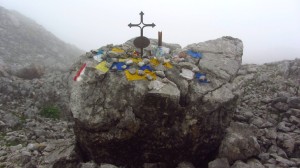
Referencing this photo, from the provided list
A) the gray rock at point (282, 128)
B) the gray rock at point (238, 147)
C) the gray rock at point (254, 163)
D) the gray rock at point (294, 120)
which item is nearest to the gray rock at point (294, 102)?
the gray rock at point (294, 120)

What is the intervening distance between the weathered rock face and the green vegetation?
4504 mm

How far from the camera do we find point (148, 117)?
9.23 meters

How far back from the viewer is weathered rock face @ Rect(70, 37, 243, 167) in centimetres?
919

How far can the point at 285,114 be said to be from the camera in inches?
472

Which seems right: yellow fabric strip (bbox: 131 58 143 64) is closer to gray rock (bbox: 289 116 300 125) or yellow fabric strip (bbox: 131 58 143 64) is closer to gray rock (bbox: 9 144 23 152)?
gray rock (bbox: 9 144 23 152)

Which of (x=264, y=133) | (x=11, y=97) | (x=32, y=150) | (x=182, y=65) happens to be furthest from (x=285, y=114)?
(x=11, y=97)

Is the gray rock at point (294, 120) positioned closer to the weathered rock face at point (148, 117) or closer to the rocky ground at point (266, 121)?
the rocky ground at point (266, 121)

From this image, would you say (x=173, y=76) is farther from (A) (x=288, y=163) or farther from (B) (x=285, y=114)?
(B) (x=285, y=114)

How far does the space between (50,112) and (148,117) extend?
6760mm

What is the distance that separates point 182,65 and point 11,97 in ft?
30.2

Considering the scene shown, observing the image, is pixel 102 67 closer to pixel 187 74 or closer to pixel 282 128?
pixel 187 74

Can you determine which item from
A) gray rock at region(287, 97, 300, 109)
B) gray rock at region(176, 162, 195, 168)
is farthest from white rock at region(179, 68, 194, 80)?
gray rock at region(287, 97, 300, 109)

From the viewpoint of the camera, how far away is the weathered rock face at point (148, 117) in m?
9.19

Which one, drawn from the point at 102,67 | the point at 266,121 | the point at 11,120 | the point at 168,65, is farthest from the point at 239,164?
the point at 11,120
